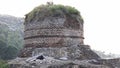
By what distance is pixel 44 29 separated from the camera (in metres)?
14.3

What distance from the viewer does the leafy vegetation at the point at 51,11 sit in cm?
1441

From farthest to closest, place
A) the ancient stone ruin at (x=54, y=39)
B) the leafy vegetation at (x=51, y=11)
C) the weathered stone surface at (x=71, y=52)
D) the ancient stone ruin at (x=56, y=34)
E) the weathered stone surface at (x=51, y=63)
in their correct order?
the leafy vegetation at (x=51, y=11) < the ancient stone ruin at (x=56, y=34) < the weathered stone surface at (x=71, y=52) < the ancient stone ruin at (x=54, y=39) < the weathered stone surface at (x=51, y=63)

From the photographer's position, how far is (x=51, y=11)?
568 inches

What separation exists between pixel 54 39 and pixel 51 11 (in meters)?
1.17

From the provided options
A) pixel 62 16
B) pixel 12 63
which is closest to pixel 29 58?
pixel 12 63

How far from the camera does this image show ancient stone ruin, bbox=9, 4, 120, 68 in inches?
537

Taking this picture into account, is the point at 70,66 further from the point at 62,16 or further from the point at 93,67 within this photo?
the point at 62,16

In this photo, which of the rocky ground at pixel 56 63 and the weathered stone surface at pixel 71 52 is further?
the weathered stone surface at pixel 71 52

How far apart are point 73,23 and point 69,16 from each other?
0.34 metres

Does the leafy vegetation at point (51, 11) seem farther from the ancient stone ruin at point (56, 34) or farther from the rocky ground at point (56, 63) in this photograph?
the rocky ground at point (56, 63)

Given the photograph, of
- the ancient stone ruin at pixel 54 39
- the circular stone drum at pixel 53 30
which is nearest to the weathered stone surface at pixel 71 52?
the ancient stone ruin at pixel 54 39

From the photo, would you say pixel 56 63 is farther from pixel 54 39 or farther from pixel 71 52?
pixel 54 39

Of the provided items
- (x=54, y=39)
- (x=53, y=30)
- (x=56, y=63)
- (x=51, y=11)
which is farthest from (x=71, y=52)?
(x=51, y=11)

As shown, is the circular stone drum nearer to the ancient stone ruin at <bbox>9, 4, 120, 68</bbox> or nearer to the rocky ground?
the ancient stone ruin at <bbox>9, 4, 120, 68</bbox>
